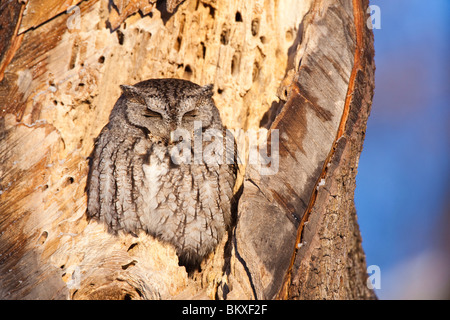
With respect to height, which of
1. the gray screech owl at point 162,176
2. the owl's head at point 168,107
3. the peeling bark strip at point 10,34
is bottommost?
the gray screech owl at point 162,176

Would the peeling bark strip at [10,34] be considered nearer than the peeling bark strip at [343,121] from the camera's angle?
No

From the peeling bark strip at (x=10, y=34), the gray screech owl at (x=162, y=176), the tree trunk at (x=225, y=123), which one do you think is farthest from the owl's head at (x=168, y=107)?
the peeling bark strip at (x=10, y=34)

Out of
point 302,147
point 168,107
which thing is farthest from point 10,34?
point 302,147

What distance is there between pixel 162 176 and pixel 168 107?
0.34m

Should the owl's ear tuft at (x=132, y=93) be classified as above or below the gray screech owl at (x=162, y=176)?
above

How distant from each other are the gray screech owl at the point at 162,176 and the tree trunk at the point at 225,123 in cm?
11

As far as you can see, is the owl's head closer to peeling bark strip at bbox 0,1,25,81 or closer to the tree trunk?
the tree trunk

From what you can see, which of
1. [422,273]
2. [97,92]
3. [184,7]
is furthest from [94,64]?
[422,273]

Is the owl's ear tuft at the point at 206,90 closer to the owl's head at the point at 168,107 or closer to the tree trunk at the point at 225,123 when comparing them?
the owl's head at the point at 168,107

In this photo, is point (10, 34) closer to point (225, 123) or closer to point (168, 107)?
point (168, 107)

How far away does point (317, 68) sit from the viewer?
1.99 metres

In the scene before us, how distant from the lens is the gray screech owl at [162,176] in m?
2.24

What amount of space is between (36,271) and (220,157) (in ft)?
3.26
